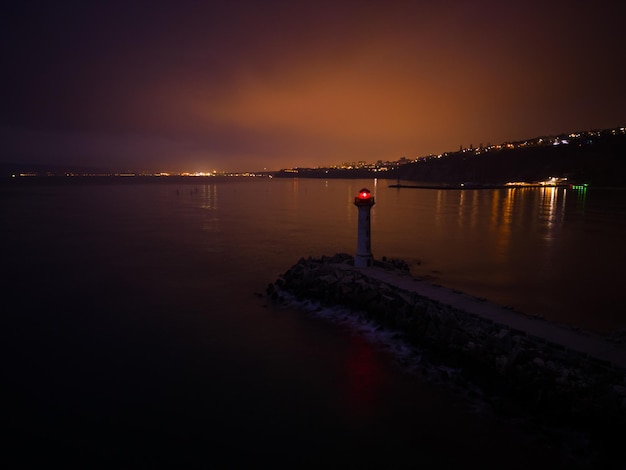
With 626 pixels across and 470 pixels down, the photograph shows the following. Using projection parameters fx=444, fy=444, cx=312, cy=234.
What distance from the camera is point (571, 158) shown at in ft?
445

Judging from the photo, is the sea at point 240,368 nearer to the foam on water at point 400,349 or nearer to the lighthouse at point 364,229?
the foam on water at point 400,349

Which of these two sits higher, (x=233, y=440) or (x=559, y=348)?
(x=559, y=348)

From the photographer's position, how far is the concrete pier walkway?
25.9ft

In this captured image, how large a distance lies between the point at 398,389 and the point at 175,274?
12.6 meters

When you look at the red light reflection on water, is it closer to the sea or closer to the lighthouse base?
the sea

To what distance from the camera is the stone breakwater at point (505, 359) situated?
23.7 feet

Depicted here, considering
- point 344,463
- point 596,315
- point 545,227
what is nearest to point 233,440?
point 344,463

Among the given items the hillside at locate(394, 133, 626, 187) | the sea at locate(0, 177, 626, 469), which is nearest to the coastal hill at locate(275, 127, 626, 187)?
the hillside at locate(394, 133, 626, 187)

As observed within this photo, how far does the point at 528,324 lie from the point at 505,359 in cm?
129

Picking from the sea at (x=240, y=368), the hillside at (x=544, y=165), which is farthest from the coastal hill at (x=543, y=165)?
the sea at (x=240, y=368)

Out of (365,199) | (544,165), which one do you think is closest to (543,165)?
(544,165)

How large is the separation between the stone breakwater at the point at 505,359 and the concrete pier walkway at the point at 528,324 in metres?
0.10

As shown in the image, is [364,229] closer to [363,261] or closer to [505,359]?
[363,261]

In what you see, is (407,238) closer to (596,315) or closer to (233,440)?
(596,315)
